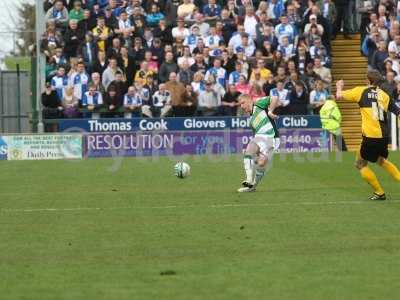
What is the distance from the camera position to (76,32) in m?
30.1

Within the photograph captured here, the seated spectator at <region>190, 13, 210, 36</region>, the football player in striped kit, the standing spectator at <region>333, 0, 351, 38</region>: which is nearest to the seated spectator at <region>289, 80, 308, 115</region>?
the seated spectator at <region>190, 13, 210, 36</region>

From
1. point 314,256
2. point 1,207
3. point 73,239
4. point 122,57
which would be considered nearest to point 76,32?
point 122,57

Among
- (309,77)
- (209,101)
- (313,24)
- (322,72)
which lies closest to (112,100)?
(209,101)

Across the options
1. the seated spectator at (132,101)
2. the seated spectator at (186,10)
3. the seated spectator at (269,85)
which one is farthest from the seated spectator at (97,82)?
the seated spectator at (269,85)

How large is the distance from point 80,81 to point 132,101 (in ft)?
5.18

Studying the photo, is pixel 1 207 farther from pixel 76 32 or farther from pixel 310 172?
pixel 76 32

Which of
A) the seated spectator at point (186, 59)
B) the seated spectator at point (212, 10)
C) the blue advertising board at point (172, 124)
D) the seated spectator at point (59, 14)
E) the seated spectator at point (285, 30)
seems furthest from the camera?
the seated spectator at point (212, 10)

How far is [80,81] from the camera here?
95.9 feet

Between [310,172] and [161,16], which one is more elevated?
[161,16]

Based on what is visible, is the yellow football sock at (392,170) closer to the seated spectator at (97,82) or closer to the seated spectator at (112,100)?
the seated spectator at (112,100)

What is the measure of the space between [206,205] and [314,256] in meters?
5.21

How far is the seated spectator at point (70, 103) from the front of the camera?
2911cm

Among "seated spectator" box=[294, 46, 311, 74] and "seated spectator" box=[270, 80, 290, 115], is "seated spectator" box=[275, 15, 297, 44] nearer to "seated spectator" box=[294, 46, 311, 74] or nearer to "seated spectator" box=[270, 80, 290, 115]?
"seated spectator" box=[294, 46, 311, 74]

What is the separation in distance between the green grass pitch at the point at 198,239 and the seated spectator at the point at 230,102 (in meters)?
8.43
